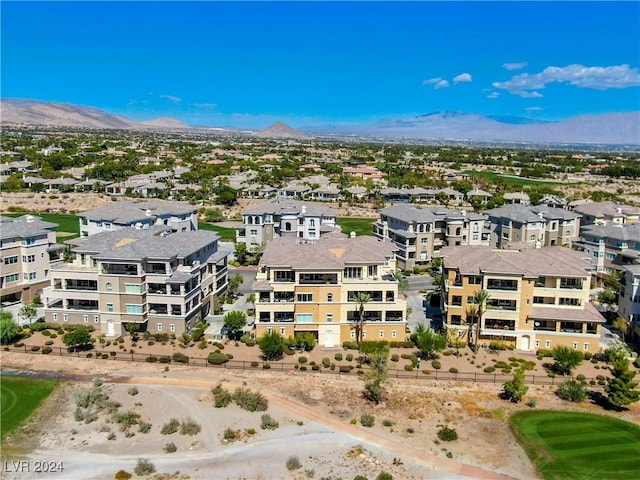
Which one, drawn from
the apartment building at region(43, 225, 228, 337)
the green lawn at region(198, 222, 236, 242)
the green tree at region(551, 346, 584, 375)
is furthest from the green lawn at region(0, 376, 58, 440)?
the green lawn at region(198, 222, 236, 242)

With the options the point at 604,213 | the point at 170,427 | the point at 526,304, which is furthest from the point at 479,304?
the point at 604,213

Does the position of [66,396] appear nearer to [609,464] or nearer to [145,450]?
[145,450]

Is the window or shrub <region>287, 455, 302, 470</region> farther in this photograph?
the window

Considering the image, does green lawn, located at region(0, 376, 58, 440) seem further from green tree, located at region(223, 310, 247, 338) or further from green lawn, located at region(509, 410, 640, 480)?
green lawn, located at region(509, 410, 640, 480)

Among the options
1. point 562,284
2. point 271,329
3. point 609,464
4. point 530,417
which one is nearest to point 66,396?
point 271,329

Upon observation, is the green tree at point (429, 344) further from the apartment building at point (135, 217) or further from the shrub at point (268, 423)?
the apartment building at point (135, 217)

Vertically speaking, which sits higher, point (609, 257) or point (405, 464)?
point (609, 257)

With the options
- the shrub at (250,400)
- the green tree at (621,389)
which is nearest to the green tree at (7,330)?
the shrub at (250,400)
